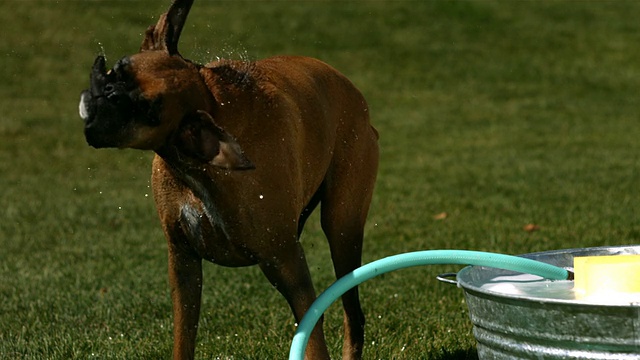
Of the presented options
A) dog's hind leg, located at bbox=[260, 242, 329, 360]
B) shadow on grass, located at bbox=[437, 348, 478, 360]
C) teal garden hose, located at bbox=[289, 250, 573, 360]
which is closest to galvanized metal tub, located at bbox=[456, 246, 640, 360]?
teal garden hose, located at bbox=[289, 250, 573, 360]

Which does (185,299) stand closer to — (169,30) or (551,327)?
(169,30)

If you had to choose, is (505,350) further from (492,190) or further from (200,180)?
(492,190)

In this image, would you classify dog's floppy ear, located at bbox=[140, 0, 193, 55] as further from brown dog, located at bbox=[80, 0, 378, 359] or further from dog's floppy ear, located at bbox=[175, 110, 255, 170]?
dog's floppy ear, located at bbox=[175, 110, 255, 170]

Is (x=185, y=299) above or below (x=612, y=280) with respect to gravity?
below

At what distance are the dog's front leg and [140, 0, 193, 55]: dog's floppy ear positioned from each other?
858mm

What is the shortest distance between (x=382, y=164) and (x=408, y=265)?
9236mm

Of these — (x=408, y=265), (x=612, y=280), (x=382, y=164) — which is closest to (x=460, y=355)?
(x=408, y=265)

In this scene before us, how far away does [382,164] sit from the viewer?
12.3 metres

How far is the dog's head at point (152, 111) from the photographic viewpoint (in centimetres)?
276

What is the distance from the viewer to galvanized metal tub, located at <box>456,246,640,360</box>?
257cm

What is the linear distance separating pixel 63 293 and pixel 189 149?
11.8 ft

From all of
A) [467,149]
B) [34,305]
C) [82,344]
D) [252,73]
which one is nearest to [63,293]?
[34,305]

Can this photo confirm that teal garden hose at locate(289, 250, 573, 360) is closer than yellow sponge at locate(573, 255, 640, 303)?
No

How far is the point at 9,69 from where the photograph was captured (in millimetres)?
18031
